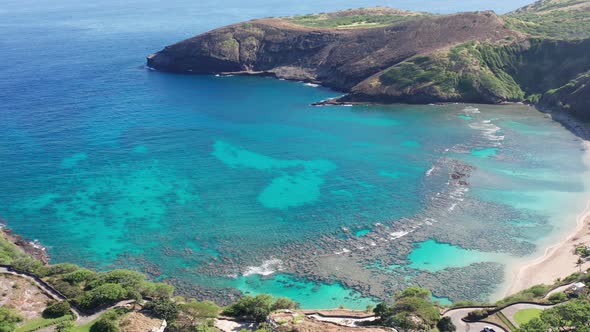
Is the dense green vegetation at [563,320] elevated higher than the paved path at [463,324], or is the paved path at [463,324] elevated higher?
the dense green vegetation at [563,320]

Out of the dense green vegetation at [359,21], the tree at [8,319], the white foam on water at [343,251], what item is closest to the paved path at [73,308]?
the tree at [8,319]

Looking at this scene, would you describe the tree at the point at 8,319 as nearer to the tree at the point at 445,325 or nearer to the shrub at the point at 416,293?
the shrub at the point at 416,293

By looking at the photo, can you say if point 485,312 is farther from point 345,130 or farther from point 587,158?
point 345,130

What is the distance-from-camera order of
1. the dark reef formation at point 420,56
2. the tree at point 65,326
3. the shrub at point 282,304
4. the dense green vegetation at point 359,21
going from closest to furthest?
the tree at point 65,326, the shrub at point 282,304, the dark reef formation at point 420,56, the dense green vegetation at point 359,21

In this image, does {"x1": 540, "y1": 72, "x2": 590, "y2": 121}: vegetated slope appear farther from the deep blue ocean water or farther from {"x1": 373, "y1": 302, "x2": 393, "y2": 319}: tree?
{"x1": 373, "y1": 302, "x2": 393, "y2": 319}: tree

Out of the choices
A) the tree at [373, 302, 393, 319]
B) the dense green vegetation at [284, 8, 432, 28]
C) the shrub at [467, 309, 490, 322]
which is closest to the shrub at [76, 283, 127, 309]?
the tree at [373, 302, 393, 319]

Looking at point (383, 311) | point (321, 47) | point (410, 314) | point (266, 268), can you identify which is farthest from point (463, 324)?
point (321, 47)
